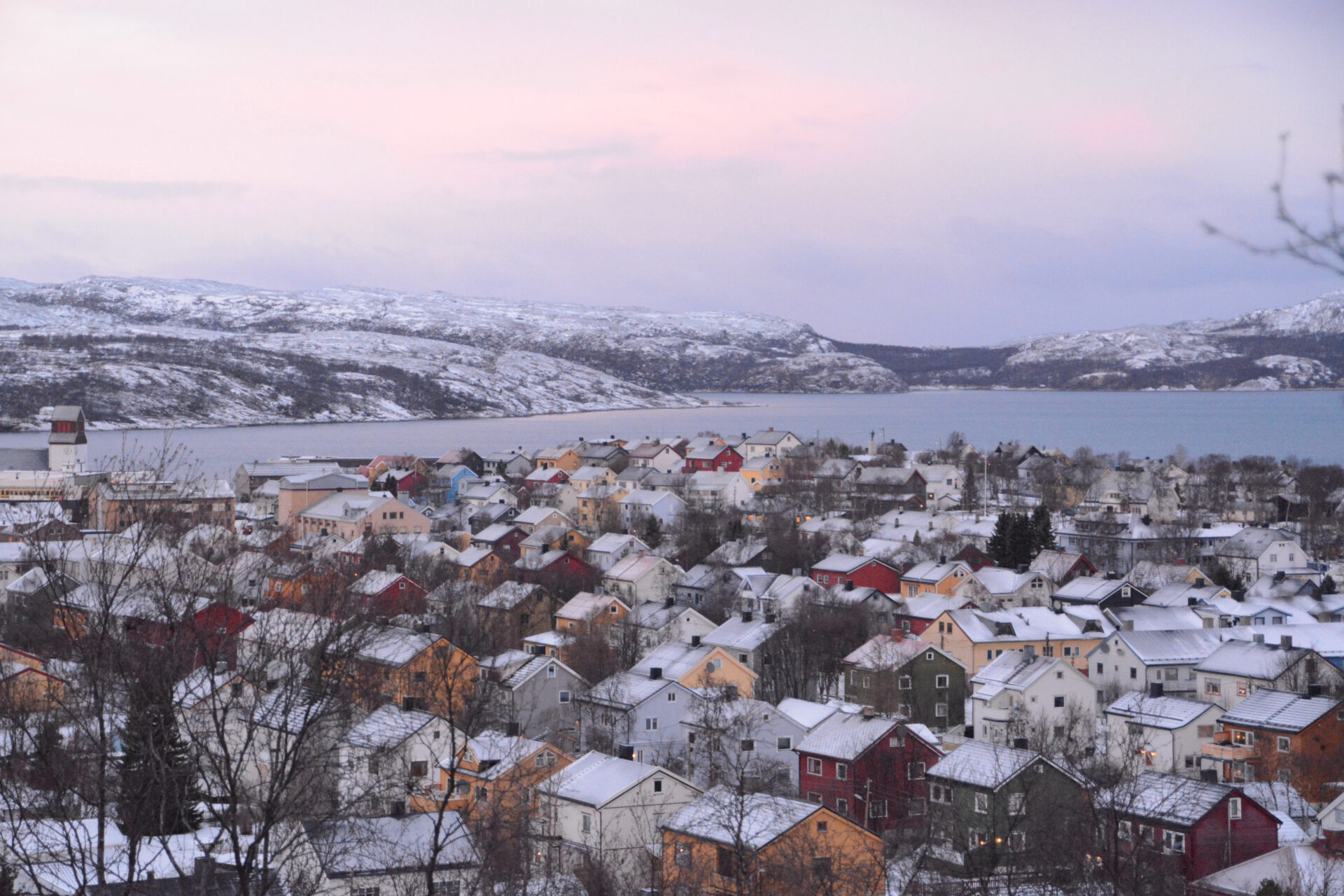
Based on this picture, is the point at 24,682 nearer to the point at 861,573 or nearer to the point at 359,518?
the point at 861,573

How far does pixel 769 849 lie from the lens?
13609 millimetres

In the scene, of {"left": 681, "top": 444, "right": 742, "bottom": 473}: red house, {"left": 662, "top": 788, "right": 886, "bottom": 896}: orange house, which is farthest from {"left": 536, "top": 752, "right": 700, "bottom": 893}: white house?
{"left": 681, "top": 444, "right": 742, "bottom": 473}: red house

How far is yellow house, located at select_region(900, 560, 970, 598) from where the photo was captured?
31078 mm

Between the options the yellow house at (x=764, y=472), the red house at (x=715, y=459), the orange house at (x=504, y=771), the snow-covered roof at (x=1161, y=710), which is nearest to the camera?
the orange house at (x=504, y=771)

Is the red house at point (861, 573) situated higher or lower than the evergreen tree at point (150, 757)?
lower

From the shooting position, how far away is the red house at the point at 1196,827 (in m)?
14.2

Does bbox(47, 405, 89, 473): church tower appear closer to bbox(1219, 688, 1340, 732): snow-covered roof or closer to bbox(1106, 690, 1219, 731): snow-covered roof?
bbox(1106, 690, 1219, 731): snow-covered roof

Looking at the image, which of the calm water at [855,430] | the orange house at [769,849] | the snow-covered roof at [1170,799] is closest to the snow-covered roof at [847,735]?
the orange house at [769,849]

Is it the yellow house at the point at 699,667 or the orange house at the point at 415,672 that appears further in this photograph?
the yellow house at the point at 699,667

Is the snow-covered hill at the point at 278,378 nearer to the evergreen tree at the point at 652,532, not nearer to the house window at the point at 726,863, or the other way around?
the evergreen tree at the point at 652,532

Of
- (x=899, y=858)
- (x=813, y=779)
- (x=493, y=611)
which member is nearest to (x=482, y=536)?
(x=493, y=611)

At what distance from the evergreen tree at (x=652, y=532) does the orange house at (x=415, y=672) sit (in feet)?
62.8

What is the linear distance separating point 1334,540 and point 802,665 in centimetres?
2292

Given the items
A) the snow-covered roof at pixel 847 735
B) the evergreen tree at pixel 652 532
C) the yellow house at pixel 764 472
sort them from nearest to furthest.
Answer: the snow-covered roof at pixel 847 735
the evergreen tree at pixel 652 532
the yellow house at pixel 764 472
